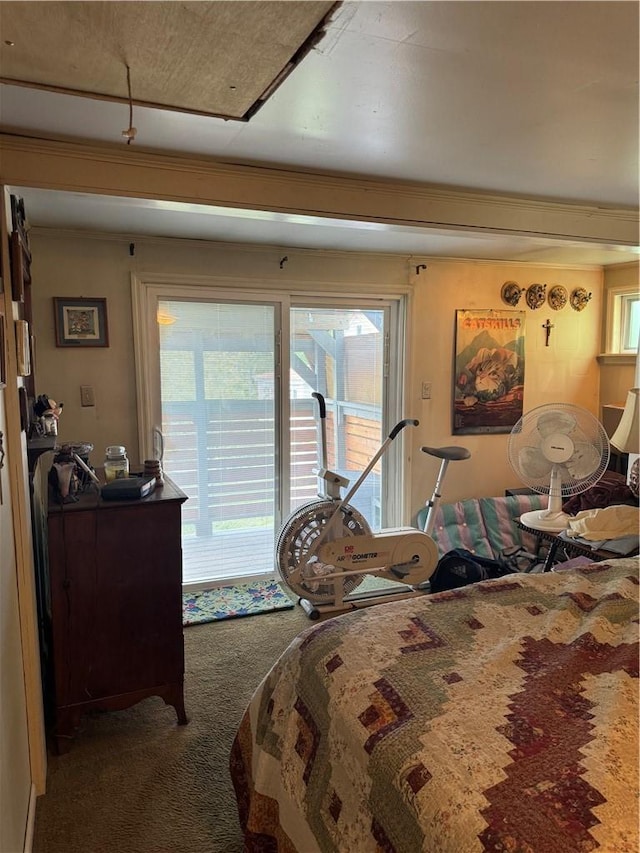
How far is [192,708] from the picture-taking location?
244 centimetres

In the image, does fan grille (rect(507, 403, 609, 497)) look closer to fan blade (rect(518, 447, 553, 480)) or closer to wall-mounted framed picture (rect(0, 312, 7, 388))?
fan blade (rect(518, 447, 553, 480))

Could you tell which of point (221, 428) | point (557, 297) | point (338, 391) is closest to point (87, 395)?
point (221, 428)

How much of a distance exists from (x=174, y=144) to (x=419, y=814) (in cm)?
194

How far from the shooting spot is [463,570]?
3.28 metres

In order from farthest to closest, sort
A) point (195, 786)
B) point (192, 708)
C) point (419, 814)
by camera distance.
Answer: point (192, 708) → point (195, 786) → point (419, 814)

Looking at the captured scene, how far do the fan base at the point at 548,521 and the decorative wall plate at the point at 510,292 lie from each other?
172 centimetres

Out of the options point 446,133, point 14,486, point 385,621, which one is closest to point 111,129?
point 446,133

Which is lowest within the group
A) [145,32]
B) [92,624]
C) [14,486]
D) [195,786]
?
[195,786]

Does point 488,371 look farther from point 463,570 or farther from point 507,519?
point 463,570

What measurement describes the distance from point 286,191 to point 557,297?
283 centimetres

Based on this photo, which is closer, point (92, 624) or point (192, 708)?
point (92, 624)

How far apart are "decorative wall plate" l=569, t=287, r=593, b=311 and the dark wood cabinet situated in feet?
11.1

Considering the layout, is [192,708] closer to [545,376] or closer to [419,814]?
[419,814]

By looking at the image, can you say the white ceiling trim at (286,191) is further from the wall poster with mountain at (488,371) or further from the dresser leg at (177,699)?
the dresser leg at (177,699)
